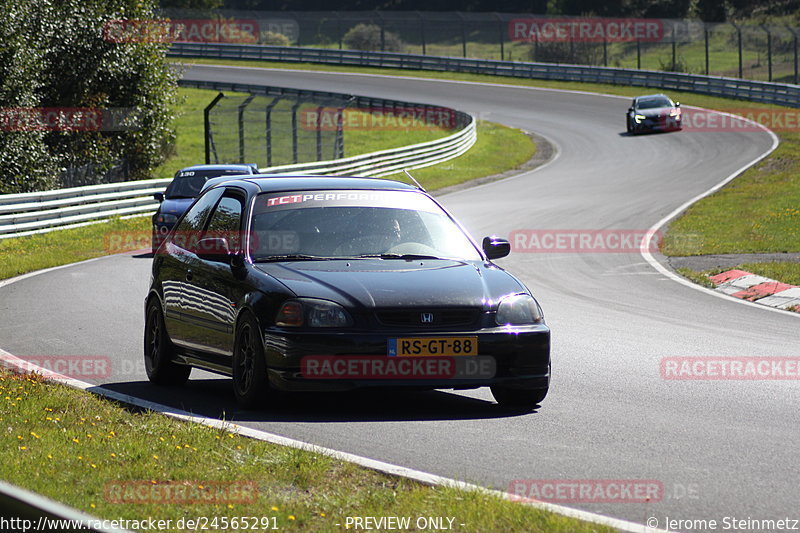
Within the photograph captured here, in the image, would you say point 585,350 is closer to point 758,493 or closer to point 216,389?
point 216,389

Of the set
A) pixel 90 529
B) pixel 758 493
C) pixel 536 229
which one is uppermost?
pixel 90 529

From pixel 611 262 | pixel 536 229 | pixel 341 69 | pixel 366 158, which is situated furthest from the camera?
pixel 341 69

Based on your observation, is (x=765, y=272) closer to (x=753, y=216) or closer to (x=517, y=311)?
(x=753, y=216)

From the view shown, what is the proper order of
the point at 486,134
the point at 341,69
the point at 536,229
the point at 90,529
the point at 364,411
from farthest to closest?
the point at 341,69 < the point at 486,134 < the point at 536,229 < the point at 364,411 < the point at 90,529

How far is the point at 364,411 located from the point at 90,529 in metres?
5.06

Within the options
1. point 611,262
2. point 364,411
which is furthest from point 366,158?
point 364,411

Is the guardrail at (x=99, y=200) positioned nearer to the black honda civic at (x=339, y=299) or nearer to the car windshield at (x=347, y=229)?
the black honda civic at (x=339, y=299)

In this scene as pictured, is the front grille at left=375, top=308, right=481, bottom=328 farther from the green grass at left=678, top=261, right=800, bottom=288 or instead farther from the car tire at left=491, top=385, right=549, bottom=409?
the green grass at left=678, top=261, right=800, bottom=288

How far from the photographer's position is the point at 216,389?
383 inches

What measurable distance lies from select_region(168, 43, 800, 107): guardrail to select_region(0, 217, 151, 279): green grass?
32.9 metres

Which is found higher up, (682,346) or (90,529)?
(90,529)
